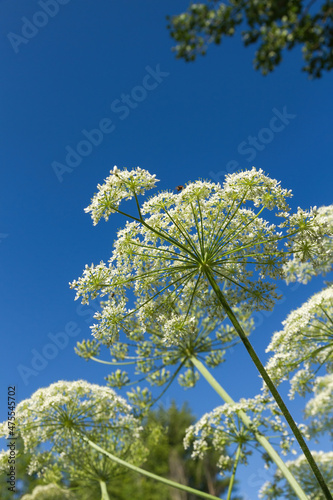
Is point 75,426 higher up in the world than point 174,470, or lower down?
lower down

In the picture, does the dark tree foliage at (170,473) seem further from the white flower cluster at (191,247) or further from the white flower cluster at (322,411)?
the white flower cluster at (191,247)

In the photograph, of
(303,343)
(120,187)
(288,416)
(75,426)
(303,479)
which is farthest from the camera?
(303,479)

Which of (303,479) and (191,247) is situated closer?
(191,247)

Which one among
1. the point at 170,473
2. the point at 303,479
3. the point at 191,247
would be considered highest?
the point at 170,473

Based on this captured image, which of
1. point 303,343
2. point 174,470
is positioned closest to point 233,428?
point 303,343

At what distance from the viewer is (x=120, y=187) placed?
5.14 meters

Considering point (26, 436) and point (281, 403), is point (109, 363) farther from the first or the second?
point (281, 403)

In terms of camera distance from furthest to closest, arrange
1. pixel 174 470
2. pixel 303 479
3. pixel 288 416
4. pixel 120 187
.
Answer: pixel 174 470, pixel 303 479, pixel 120 187, pixel 288 416

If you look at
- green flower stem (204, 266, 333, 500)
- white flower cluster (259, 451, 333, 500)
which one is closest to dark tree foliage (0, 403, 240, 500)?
white flower cluster (259, 451, 333, 500)

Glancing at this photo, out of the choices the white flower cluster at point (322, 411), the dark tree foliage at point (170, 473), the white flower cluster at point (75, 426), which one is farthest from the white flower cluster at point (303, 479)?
the dark tree foliage at point (170, 473)

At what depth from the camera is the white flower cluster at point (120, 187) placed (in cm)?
514

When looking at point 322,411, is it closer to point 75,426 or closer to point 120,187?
point 75,426

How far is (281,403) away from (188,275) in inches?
83.6

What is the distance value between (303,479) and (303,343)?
20.1ft
